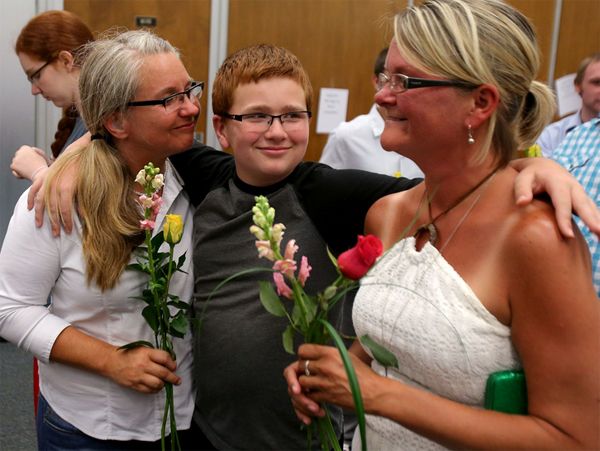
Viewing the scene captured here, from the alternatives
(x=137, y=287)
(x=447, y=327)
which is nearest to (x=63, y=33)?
(x=137, y=287)

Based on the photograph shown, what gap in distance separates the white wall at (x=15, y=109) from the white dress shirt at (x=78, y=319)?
313 centimetres

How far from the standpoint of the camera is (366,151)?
3684 millimetres

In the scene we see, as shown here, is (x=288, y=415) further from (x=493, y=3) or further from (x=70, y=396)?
(x=493, y=3)

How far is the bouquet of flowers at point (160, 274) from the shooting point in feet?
4.65

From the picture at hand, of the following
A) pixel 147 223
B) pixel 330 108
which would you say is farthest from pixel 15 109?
pixel 147 223

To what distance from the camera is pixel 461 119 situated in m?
1.25

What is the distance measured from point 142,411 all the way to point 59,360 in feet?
0.70

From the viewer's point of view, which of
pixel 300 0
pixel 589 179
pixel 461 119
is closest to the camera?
pixel 461 119

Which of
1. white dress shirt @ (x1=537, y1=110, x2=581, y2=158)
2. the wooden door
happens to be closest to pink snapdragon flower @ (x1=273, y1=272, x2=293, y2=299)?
white dress shirt @ (x1=537, y1=110, x2=581, y2=158)

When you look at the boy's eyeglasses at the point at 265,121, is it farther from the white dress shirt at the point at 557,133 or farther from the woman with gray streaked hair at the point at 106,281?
the white dress shirt at the point at 557,133

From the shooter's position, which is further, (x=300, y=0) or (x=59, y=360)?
(x=300, y=0)

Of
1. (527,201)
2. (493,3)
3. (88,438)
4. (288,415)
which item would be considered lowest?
(88,438)

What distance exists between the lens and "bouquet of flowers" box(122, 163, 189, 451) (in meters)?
1.42

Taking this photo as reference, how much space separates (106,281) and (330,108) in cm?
360
